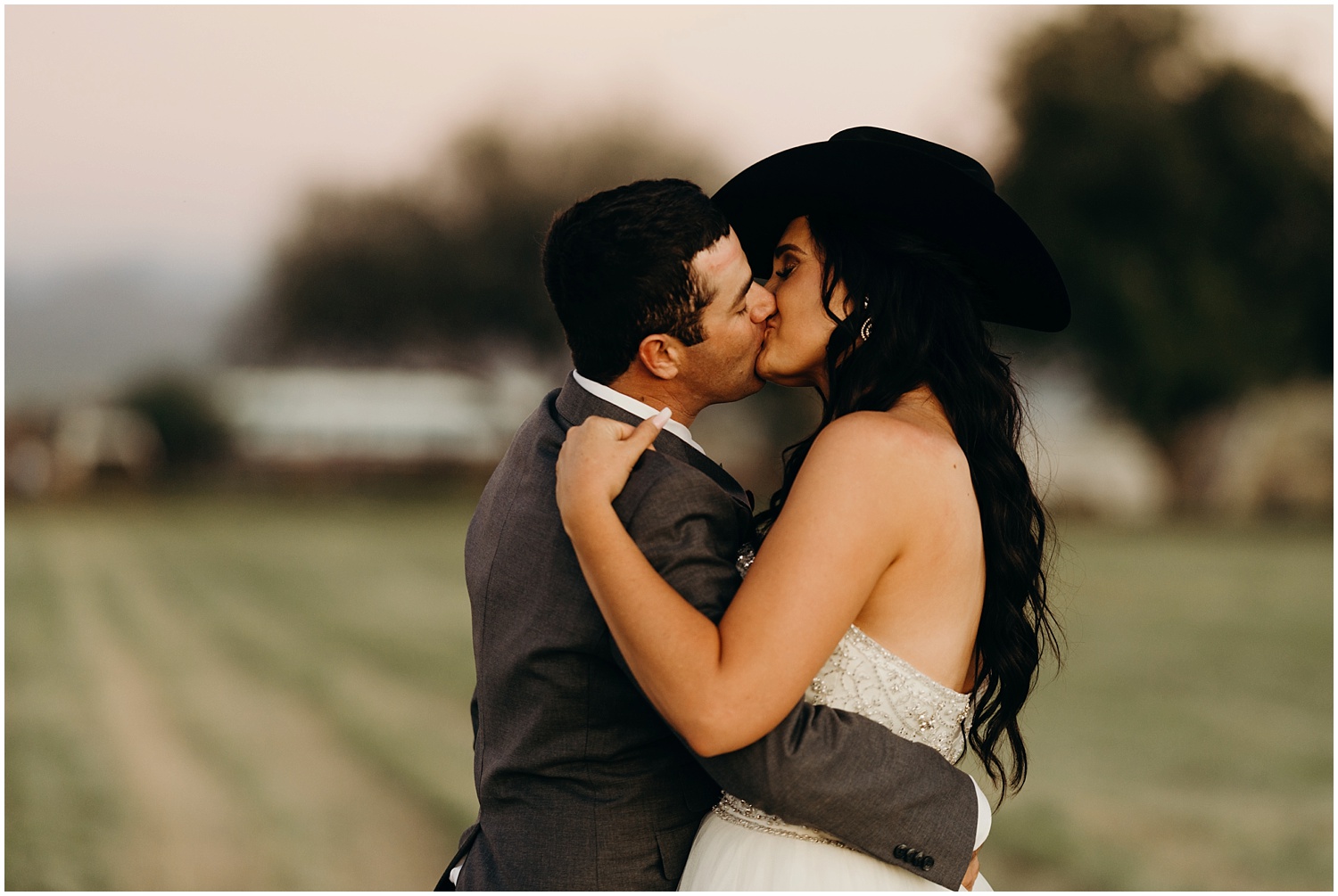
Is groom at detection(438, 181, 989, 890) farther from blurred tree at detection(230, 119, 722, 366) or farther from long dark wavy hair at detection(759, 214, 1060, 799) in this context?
blurred tree at detection(230, 119, 722, 366)

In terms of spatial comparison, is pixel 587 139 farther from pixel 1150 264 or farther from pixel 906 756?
pixel 906 756

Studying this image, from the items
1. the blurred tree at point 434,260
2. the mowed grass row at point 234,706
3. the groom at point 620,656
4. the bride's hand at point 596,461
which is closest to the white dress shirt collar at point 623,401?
the groom at point 620,656

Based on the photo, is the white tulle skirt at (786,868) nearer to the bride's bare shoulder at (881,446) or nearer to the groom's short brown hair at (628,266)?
the bride's bare shoulder at (881,446)

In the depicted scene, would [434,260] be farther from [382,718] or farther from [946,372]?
[946,372]

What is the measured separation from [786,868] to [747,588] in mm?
705

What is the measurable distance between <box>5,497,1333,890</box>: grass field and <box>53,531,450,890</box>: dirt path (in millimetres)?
38

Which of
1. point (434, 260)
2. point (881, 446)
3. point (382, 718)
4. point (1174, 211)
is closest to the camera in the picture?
point (881, 446)

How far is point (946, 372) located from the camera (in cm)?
270

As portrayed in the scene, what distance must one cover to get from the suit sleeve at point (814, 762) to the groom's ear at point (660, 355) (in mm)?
295

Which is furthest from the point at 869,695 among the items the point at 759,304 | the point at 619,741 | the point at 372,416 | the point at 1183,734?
the point at 372,416

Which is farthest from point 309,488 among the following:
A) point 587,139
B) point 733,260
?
point 733,260

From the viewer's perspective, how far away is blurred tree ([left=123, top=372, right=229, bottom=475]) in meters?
35.0

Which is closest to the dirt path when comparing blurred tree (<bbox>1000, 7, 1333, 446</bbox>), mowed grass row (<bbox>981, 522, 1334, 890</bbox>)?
mowed grass row (<bbox>981, 522, 1334, 890</bbox>)

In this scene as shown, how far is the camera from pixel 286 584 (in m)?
23.8
